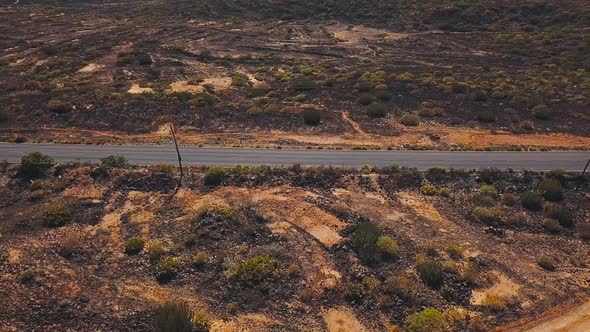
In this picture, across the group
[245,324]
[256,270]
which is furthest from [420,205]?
[245,324]

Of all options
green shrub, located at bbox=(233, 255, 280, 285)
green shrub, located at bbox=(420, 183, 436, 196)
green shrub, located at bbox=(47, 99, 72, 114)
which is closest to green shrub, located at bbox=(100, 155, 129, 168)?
green shrub, located at bbox=(233, 255, 280, 285)

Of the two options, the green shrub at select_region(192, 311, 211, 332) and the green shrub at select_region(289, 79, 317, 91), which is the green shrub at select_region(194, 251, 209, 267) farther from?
the green shrub at select_region(289, 79, 317, 91)

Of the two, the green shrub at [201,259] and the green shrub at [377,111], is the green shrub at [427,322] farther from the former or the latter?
the green shrub at [377,111]

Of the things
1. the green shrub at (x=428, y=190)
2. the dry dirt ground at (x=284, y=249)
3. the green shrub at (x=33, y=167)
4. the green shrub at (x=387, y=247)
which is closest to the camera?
the dry dirt ground at (x=284, y=249)

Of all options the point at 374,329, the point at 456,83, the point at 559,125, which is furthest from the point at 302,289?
the point at 456,83

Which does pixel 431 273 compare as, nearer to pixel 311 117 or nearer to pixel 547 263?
pixel 547 263

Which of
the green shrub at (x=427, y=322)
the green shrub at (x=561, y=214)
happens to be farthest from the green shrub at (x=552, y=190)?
the green shrub at (x=427, y=322)
